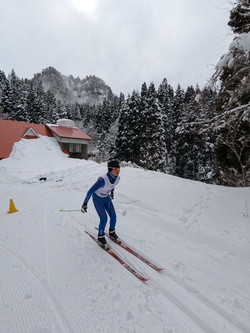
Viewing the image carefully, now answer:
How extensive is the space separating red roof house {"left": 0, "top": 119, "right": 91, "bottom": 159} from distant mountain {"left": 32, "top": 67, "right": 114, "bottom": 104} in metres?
119

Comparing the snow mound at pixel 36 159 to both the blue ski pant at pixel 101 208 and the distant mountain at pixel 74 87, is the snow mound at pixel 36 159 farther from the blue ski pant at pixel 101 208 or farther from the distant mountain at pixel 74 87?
the distant mountain at pixel 74 87

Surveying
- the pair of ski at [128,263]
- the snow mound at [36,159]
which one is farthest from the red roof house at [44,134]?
the pair of ski at [128,263]

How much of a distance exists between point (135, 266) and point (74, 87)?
18949 cm

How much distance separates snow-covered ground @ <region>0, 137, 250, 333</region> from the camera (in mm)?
2463

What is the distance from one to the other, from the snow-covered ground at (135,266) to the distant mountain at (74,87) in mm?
144957

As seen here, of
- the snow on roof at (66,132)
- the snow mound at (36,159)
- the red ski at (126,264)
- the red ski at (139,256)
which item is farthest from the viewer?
the snow on roof at (66,132)

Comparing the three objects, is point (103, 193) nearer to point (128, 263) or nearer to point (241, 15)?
point (128, 263)

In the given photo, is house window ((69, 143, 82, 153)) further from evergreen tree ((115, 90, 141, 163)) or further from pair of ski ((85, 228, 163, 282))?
pair of ski ((85, 228, 163, 282))

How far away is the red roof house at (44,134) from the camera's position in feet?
70.6

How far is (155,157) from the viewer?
2800cm

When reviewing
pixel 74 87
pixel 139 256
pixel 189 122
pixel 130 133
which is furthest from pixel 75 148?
pixel 74 87

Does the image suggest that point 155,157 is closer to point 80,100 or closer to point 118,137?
point 118,137

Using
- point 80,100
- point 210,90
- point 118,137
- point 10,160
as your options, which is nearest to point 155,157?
point 118,137

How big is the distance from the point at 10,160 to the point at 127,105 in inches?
876
